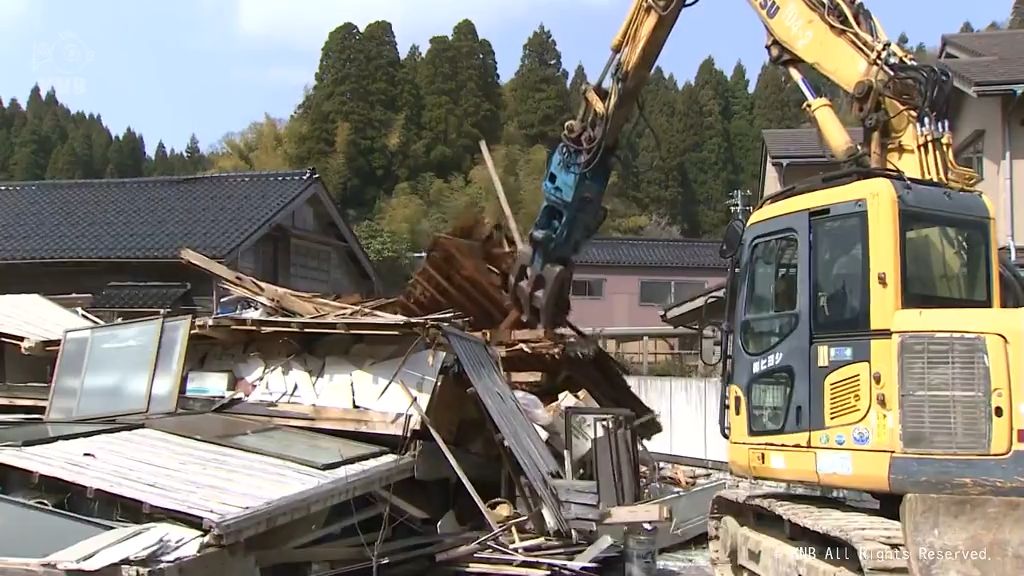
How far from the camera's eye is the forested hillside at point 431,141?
36.2 m

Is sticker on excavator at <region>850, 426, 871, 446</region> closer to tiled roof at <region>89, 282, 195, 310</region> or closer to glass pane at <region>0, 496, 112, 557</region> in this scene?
glass pane at <region>0, 496, 112, 557</region>

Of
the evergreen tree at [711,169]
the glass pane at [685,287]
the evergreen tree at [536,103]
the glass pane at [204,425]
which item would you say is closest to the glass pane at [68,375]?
the glass pane at [204,425]

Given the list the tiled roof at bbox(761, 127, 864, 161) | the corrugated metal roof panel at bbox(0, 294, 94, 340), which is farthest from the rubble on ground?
the tiled roof at bbox(761, 127, 864, 161)

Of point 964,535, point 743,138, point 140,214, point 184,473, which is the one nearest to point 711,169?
point 743,138

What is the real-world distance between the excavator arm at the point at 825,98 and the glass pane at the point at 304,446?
3.36 meters

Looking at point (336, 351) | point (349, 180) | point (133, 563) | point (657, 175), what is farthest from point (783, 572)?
point (657, 175)

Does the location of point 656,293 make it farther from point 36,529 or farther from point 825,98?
point 36,529

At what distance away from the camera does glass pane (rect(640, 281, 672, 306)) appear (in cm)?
2894

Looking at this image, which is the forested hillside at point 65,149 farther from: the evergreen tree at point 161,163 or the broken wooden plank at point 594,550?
Answer: the broken wooden plank at point 594,550

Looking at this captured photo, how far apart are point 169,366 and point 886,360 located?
6.67 metres

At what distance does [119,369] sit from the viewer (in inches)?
369

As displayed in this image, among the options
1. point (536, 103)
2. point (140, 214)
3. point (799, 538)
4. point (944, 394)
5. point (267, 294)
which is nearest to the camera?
point (944, 394)

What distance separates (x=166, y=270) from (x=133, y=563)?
11871 millimetres

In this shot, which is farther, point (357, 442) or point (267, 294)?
point (267, 294)
